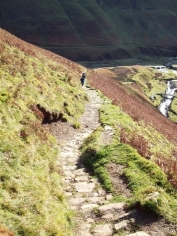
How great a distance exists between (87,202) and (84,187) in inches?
→ 47.3

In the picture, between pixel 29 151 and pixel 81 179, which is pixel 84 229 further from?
pixel 29 151

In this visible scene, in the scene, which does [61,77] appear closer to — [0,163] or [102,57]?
[0,163]

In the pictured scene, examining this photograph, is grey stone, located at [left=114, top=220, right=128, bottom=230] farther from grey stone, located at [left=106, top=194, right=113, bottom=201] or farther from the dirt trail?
grey stone, located at [left=106, top=194, right=113, bottom=201]

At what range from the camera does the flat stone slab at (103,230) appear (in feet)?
30.6

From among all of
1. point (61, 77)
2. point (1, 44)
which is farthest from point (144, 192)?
point (61, 77)

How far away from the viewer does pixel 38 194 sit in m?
9.74

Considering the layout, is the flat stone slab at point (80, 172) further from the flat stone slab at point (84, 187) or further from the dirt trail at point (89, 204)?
the flat stone slab at point (84, 187)

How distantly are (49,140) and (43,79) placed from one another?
9096 millimetres

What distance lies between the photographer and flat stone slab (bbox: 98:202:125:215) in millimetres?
10500

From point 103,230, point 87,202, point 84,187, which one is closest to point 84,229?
point 103,230

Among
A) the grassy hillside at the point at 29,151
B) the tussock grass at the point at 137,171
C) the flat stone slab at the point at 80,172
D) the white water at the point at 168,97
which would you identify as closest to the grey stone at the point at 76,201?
the grassy hillside at the point at 29,151

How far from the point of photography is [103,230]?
9500 millimetres

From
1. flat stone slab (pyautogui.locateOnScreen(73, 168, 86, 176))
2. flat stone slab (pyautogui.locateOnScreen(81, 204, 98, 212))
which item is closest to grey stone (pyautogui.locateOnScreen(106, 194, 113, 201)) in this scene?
flat stone slab (pyautogui.locateOnScreen(81, 204, 98, 212))

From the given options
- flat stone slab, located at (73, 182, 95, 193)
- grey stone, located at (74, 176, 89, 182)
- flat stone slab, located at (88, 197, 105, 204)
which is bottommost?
flat stone slab, located at (88, 197, 105, 204)
